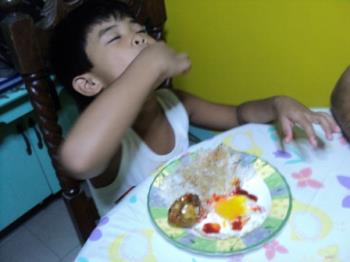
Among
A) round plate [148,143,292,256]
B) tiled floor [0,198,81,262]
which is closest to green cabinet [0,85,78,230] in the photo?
tiled floor [0,198,81,262]

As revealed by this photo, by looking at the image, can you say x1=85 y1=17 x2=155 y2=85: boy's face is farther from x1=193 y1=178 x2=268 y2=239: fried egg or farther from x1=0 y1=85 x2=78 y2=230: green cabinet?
x1=0 y1=85 x2=78 y2=230: green cabinet

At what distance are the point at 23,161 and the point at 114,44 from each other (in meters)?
0.80

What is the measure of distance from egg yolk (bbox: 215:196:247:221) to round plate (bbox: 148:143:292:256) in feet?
0.10

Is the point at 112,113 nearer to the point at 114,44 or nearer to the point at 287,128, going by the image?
the point at 114,44

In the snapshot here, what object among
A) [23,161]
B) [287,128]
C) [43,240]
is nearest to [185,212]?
[287,128]

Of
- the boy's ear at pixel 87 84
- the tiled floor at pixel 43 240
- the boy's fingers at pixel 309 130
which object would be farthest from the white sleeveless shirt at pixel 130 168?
the tiled floor at pixel 43 240

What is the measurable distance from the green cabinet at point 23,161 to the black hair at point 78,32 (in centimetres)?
44

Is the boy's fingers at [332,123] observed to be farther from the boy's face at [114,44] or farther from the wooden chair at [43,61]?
the wooden chair at [43,61]

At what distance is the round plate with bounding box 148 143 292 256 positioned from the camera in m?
0.54

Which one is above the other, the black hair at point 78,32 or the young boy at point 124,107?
the black hair at point 78,32

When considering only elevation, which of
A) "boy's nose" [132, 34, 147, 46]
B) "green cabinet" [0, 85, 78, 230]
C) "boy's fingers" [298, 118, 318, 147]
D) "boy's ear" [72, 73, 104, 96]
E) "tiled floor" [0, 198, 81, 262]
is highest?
"boy's nose" [132, 34, 147, 46]

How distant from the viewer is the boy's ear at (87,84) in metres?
0.86

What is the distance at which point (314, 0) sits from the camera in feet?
3.37

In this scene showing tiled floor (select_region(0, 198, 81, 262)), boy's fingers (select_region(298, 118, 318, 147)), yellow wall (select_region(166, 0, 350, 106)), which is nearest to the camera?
boy's fingers (select_region(298, 118, 318, 147))
